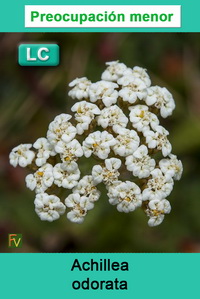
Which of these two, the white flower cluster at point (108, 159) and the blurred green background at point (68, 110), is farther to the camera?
the blurred green background at point (68, 110)

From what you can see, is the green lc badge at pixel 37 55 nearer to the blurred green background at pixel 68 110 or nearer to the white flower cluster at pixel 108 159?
the white flower cluster at pixel 108 159

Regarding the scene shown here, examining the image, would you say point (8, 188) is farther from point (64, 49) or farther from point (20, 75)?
point (64, 49)

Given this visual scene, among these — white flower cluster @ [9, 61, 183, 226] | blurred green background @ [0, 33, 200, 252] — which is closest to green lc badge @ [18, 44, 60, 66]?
white flower cluster @ [9, 61, 183, 226]

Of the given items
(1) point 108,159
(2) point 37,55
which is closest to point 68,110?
(2) point 37,55

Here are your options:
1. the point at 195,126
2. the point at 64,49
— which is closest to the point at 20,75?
the point at 64,49

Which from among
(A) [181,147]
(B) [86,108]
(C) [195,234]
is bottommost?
(C) [195,234]

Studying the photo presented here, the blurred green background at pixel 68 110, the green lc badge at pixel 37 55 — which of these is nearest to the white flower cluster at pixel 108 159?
the green lc badge at pixel 37 55
